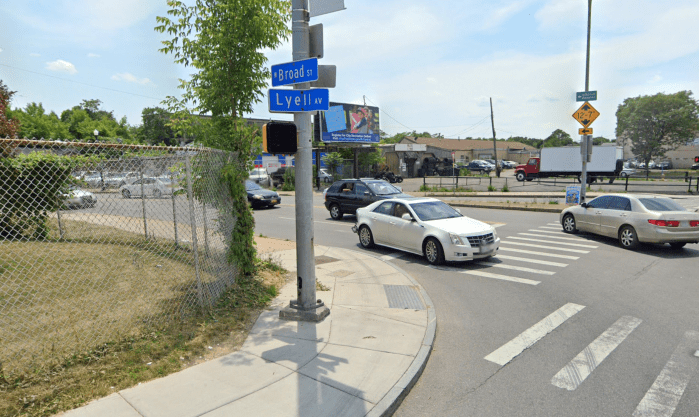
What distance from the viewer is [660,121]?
58625 mm

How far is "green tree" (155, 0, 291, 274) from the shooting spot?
23.8 feet

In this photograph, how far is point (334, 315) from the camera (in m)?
6.49

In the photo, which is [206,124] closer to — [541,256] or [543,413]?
[543,413]

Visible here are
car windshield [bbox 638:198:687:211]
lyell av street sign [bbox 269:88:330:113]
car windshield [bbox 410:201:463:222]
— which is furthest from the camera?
car windshield [bbox 638:198:687:211]

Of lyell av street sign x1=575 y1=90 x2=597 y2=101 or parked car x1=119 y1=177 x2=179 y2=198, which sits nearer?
parked car x1=119 y1=177 x2=179 y2=198

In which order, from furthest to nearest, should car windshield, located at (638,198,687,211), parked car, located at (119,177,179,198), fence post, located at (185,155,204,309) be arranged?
car windshield, located at (638,198,687,211) < parked car, located at (119,177,179,198) < fence post, located at (185,155,204,309)

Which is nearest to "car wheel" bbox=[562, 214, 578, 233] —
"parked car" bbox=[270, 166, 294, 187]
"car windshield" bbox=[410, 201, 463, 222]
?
"car windshield" bbox=[410, 201, 463, 222]

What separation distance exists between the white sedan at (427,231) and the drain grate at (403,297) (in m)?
1.98

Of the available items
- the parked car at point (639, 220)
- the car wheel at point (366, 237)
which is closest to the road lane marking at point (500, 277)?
the car wheel at point (366, 237)

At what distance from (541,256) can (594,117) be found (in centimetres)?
998

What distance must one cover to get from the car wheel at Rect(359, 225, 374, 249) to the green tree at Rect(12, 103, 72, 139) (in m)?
56.6

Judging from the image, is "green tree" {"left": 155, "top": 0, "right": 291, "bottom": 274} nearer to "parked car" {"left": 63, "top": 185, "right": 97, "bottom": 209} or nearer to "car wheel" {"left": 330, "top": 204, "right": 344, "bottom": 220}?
"parked car" {"left": 63, "top": 185, "right": 97, "bottom": 209}

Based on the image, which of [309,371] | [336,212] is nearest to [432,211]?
[309,371]

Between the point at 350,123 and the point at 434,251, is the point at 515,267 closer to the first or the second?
the point at 434,251
